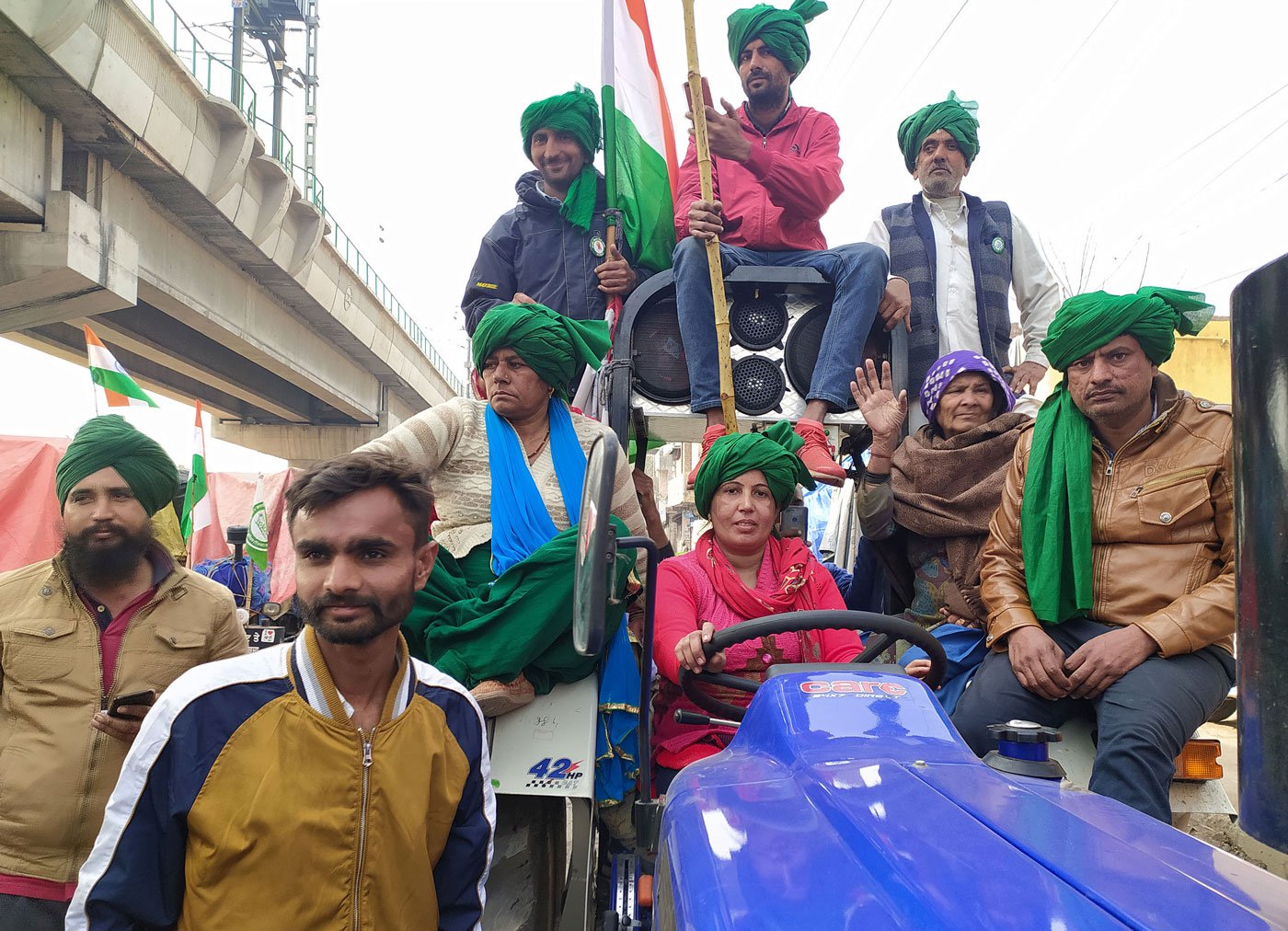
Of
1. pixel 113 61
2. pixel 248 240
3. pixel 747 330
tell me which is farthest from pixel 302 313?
pixel 747 330

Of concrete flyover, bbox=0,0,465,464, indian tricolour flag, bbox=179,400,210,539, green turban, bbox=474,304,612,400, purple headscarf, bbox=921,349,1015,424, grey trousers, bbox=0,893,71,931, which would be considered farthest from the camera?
concrete flyover, bbox=0,0,465,464

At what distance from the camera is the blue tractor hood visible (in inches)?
41.4

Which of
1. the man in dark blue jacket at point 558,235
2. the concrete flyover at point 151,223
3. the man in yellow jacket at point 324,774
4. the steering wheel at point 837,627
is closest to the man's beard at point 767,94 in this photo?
the man in dark blue jacket at point 558,235

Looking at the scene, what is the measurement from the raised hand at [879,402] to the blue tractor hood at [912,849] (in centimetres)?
197

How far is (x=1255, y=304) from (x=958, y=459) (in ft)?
8.95

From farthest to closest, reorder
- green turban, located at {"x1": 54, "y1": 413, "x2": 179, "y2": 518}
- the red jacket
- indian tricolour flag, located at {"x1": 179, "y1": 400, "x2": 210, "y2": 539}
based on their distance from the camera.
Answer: indian tricolour flag, located at {"x1": 179, "y1": 400, "x2": 210, "y2": 539} < the red jacket < green turban, located at {"x1": 54, "y1": 413, "x2": 179, "y2": 518}

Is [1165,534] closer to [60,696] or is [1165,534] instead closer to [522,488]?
[522,488]

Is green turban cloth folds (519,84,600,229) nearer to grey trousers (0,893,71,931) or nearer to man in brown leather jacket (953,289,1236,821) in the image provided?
man in brown leather jacket (953,289,1236,821)

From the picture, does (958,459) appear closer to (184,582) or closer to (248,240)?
(184,582)

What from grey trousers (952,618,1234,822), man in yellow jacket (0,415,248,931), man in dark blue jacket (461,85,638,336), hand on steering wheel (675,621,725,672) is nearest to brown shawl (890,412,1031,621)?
grey trousers (952,618,1234,822)

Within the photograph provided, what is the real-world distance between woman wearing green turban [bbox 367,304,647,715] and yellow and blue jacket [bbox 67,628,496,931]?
0.54 m

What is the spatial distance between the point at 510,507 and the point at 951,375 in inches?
73.7

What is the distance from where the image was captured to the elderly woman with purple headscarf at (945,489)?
329cm

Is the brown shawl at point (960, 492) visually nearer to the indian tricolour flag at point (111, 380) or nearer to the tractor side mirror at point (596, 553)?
the tractor side mirror at point (596, 553)
